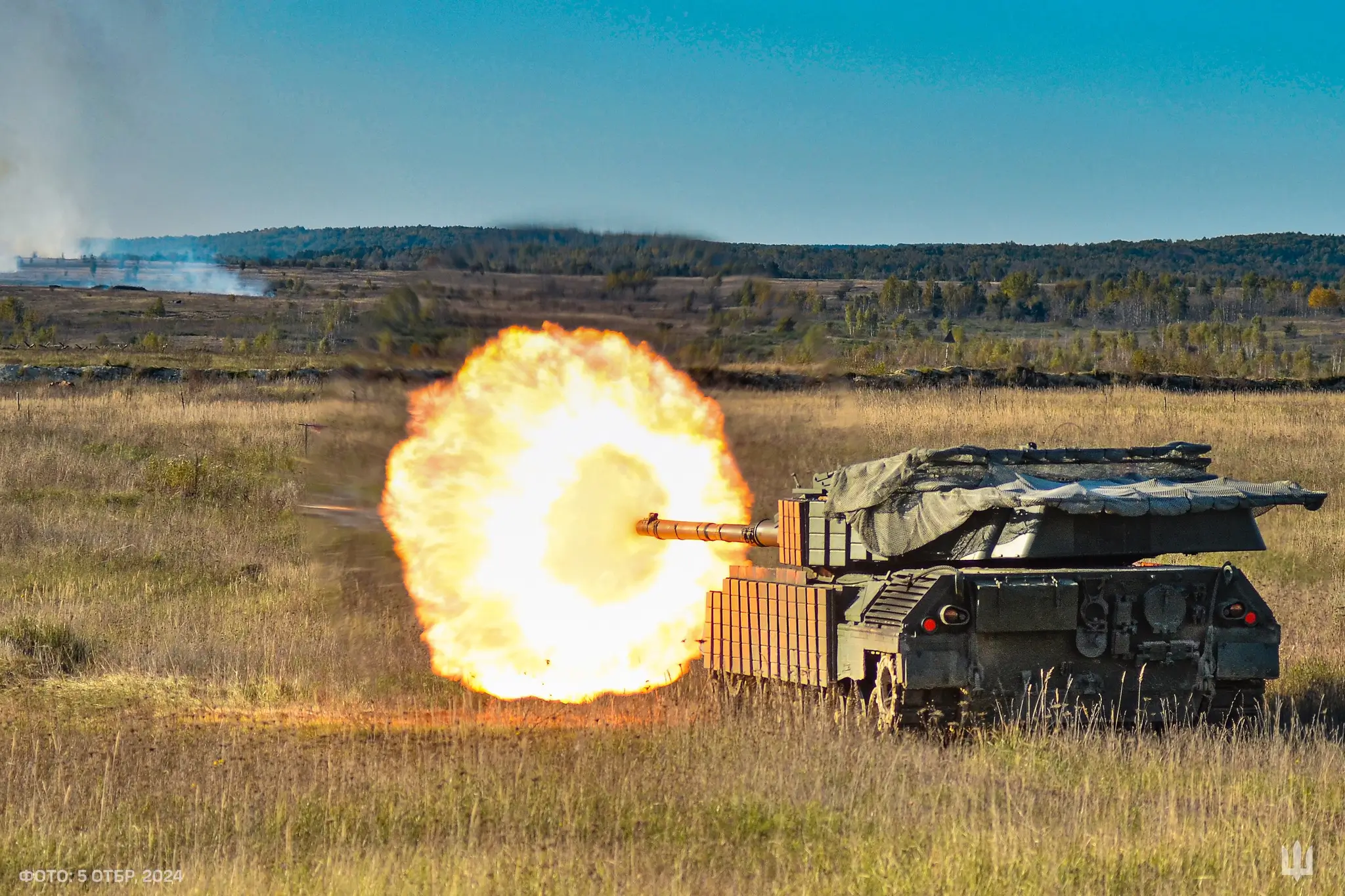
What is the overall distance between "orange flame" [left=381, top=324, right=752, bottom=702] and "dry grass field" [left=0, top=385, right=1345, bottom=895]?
35cm

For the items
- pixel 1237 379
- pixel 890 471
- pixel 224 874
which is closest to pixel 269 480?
pixel 890 471

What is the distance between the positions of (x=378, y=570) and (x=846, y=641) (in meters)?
4.20

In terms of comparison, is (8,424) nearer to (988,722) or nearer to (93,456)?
(93,456)

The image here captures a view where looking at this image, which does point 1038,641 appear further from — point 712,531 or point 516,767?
point 516,767

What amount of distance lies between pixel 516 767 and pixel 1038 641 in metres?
3.77

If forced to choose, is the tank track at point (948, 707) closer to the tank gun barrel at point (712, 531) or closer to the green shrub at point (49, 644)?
the tank gun barrel at point (712, 531)

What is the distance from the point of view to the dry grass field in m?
7.88

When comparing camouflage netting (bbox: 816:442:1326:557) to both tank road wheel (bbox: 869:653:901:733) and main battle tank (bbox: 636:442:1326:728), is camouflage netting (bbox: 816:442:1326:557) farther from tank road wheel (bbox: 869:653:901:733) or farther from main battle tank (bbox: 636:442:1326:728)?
tank road wheel (bbox: 869:653:901:733)

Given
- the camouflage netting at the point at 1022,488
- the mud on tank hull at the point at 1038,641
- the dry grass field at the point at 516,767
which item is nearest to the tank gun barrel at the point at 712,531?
the camouflage netting at the point at 1022,488

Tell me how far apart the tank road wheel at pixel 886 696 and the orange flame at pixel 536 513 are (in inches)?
108

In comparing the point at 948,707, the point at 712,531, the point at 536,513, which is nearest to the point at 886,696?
the point at 948,707

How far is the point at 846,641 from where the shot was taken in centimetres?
1162

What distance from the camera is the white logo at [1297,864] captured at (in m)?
7.82

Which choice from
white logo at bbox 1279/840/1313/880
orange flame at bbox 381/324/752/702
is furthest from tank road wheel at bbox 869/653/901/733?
white logo at bbox 1279/840/1313/880
